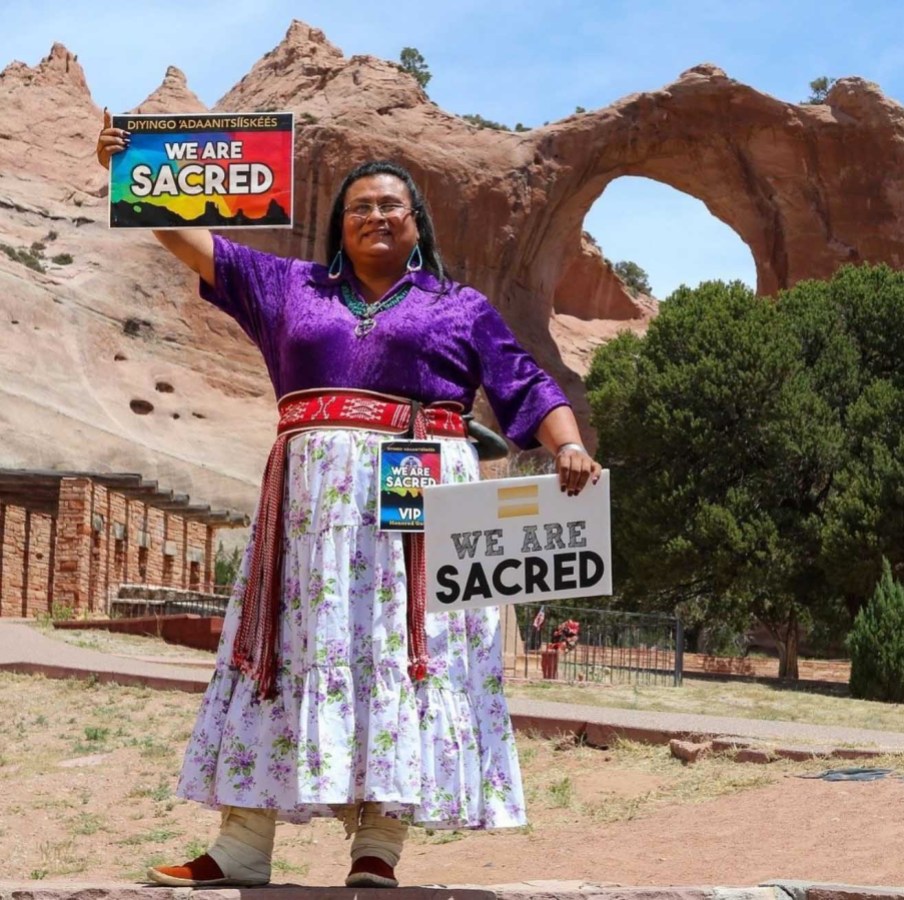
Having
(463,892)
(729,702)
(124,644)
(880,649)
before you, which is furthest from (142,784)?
(880,649)

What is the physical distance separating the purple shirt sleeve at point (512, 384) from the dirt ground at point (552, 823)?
2.36m

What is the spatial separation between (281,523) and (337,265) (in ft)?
3.12

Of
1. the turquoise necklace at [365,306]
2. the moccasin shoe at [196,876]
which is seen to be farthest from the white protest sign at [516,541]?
the moccasin shoe at [196,876]

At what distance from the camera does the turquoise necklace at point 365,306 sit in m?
5.10

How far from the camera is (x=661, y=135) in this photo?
1766 inches

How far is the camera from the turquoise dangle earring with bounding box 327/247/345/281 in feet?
17.4

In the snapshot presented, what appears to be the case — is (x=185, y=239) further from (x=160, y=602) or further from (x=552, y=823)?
(x=160, y=602)

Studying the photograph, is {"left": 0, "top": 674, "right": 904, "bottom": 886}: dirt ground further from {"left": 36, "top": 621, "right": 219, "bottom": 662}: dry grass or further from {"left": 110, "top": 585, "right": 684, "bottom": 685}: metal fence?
→ {"left": 110, "top": 585, "right": 684, "bottom": 685}: metal fence

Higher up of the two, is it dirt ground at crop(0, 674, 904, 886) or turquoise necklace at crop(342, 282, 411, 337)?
turquoise necklace at crop(342, 282, 411, 337)

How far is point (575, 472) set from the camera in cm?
484

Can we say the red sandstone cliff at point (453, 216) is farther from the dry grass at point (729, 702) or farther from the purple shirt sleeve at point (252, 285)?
the purple shirt sleeve at point (252, 285)

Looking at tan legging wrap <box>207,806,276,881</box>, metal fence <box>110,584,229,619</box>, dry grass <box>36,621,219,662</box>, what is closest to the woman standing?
tan legging wrap <box>207,806,276,881</box>

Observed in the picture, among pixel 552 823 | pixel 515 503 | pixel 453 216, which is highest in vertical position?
pixel 453 216

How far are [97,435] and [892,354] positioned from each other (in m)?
19.0
